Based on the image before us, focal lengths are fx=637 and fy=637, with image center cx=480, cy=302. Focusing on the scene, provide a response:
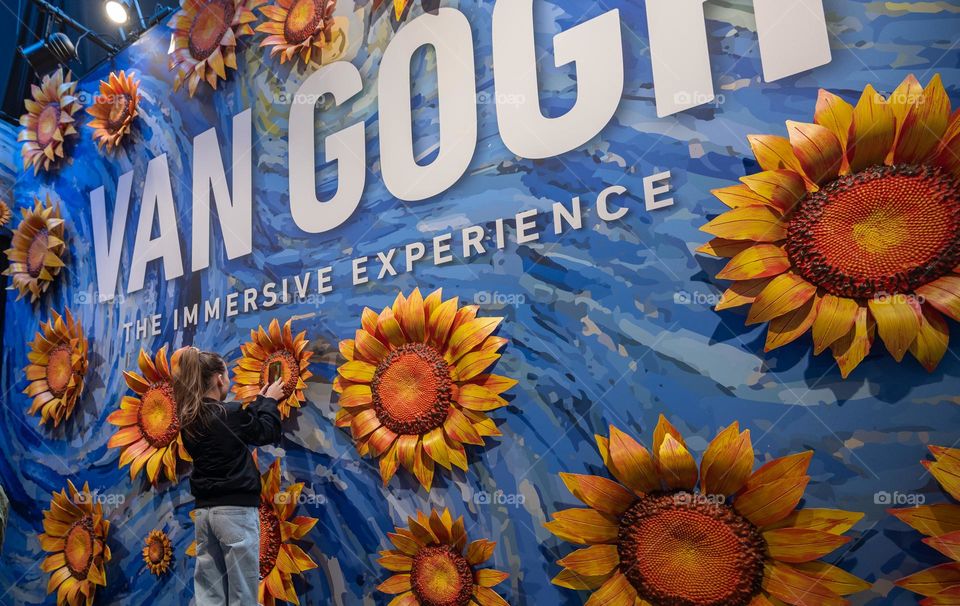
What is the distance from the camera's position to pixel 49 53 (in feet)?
12.9

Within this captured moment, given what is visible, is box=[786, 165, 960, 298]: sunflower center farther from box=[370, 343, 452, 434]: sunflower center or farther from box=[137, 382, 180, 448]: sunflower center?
box=[137, 382, 180, 448]: sunflower center

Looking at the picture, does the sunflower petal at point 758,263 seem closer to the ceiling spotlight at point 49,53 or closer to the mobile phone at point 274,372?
the mobile phone at point 274,372

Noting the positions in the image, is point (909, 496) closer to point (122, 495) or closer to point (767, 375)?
point (767, 375)

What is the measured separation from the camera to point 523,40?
2.05 metres

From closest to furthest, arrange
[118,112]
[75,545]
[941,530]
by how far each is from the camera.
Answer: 1. [941,530]
2. [75,545]
3. [118,112]

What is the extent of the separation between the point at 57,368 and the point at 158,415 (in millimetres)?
1080

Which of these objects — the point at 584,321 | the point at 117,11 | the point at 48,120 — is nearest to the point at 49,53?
the point at 48,120

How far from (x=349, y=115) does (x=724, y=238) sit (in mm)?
1512

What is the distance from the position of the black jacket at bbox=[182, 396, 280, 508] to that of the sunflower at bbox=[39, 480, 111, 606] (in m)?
1.39

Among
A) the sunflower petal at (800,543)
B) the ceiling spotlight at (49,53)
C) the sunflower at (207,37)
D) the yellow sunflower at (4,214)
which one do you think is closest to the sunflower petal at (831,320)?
the sunflower petal at (800,543)

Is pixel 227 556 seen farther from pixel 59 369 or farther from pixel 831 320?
pixel 59 369

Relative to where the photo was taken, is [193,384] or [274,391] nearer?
[193,384]

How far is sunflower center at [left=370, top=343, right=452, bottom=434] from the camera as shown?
6.58ft

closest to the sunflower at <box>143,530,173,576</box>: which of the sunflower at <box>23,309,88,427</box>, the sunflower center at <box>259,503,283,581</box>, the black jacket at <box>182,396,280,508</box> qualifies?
the sunflower center at <box>259,503,283,581</box>
